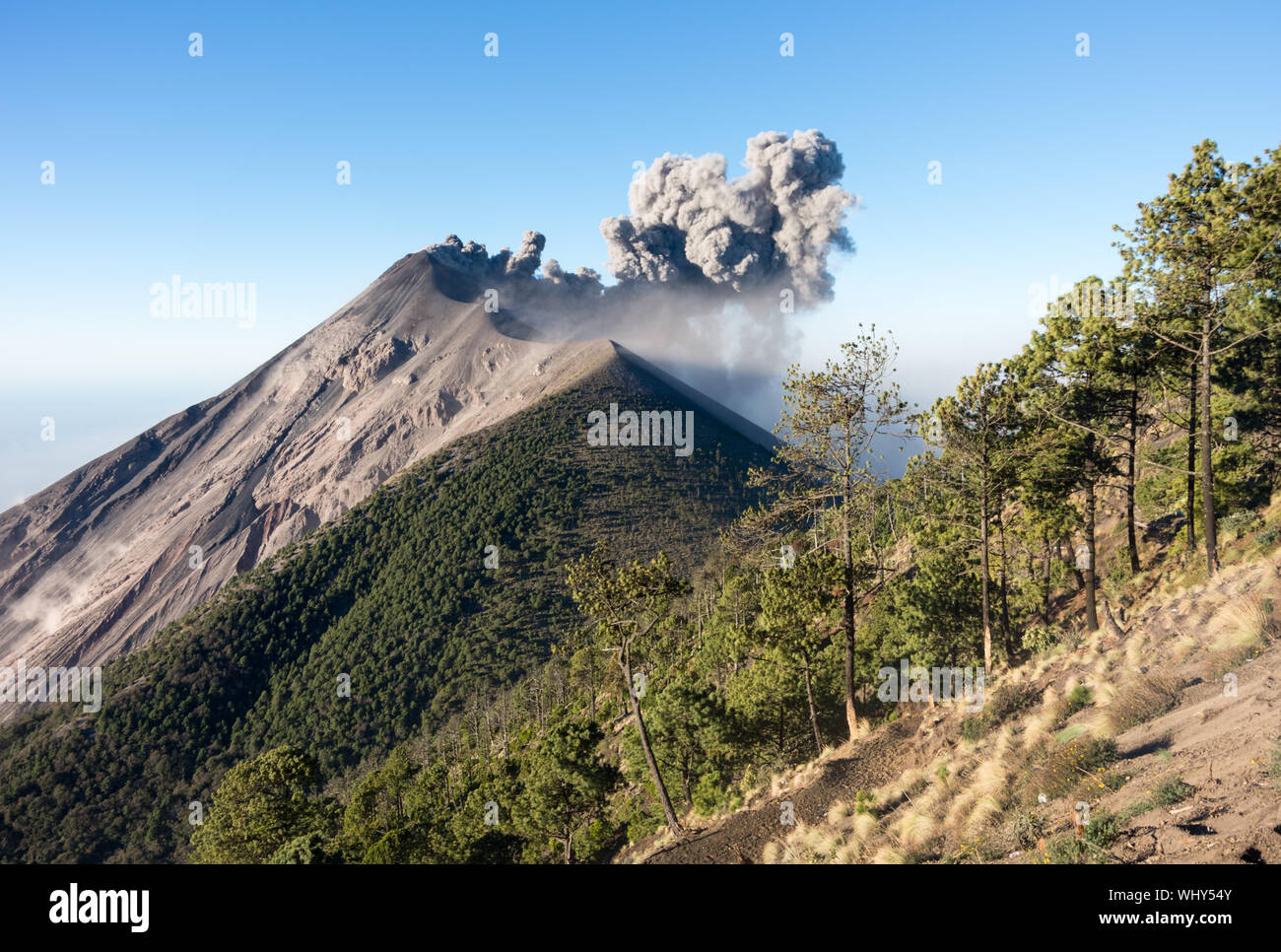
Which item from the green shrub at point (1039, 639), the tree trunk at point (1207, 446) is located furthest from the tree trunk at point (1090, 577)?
the tree trunk at point (1207, 446)

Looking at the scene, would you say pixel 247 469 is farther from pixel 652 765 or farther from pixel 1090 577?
pixel 1090 577

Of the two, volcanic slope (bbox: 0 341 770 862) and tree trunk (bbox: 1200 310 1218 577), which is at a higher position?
tree trunk (bbox: 1200 310 1218 577)

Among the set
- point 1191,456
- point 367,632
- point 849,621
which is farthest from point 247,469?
point 1191,456

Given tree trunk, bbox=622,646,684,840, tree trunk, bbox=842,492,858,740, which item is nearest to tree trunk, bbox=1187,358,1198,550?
tree trunk, bbox=842,492,858,740

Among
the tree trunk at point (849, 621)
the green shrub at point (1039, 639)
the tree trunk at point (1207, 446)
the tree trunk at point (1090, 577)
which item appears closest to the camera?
the tree trunk at point (1207, 446)

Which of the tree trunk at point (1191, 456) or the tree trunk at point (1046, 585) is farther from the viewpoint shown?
the tree trunk at point (1046, 585)

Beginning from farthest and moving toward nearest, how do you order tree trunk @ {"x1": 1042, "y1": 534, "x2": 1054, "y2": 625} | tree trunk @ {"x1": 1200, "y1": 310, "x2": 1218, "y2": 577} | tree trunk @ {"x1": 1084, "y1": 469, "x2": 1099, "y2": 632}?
tree trunk @ {"x1": 1042, "y1": 534, "x2": 1054, "y2": 625} → tree trunk @ {"x1": 1084, "y1": 469, "x2": 1099, "y2": 632} → tree trunk @ {"x1": 1200, "y1": 310, "x2": 1218, "y2": 577}

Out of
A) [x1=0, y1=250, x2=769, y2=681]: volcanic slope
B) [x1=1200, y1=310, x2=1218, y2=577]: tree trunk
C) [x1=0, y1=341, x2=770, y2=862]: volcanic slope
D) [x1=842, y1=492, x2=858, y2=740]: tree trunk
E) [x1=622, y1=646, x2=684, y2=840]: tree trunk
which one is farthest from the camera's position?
[x1=0, y1=250, x2=769, y2=681]: volcanic slope

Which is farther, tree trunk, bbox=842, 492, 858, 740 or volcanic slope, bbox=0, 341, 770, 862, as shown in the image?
volcanic slope, bbox=0, 341, 770, 862

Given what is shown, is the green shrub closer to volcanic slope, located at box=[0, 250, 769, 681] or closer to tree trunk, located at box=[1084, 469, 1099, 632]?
tree trunk, located at box=[1084, 469, 1099, 632]

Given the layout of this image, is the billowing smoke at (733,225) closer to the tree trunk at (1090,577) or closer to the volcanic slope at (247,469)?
the volcanic slope at (247,469)

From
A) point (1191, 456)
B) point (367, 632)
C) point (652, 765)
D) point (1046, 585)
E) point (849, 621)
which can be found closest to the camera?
point (652, 765)
